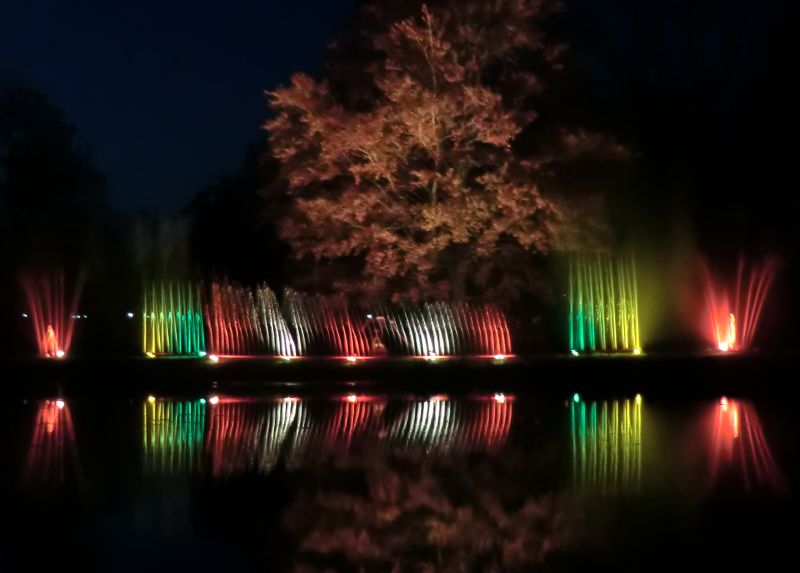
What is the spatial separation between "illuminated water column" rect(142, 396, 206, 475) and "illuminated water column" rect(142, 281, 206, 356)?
6570 mm

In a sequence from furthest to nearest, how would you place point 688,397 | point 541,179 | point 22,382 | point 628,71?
1. point 628,71
2. point 541,179
3. point 22,382
4. point 688,397

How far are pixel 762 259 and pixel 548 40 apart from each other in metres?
8.86

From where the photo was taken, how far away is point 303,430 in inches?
560

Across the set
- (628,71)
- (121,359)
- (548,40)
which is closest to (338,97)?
(548,40)

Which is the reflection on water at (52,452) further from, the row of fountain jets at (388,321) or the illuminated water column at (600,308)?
the illuminated water column at (600,308)

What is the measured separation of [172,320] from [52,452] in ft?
44.3

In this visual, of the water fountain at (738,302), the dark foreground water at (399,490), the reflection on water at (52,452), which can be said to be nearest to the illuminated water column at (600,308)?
the water fountain at (738,302)

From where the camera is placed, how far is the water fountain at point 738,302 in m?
26.6

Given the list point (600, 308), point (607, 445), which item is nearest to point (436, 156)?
point (600, 308)

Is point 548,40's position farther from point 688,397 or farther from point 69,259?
point 69,259

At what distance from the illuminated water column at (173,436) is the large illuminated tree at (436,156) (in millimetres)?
6127

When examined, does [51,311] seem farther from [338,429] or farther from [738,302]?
[738,302]

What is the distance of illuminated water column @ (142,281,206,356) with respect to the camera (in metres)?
25.4

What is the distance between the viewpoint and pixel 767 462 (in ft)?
37.0
